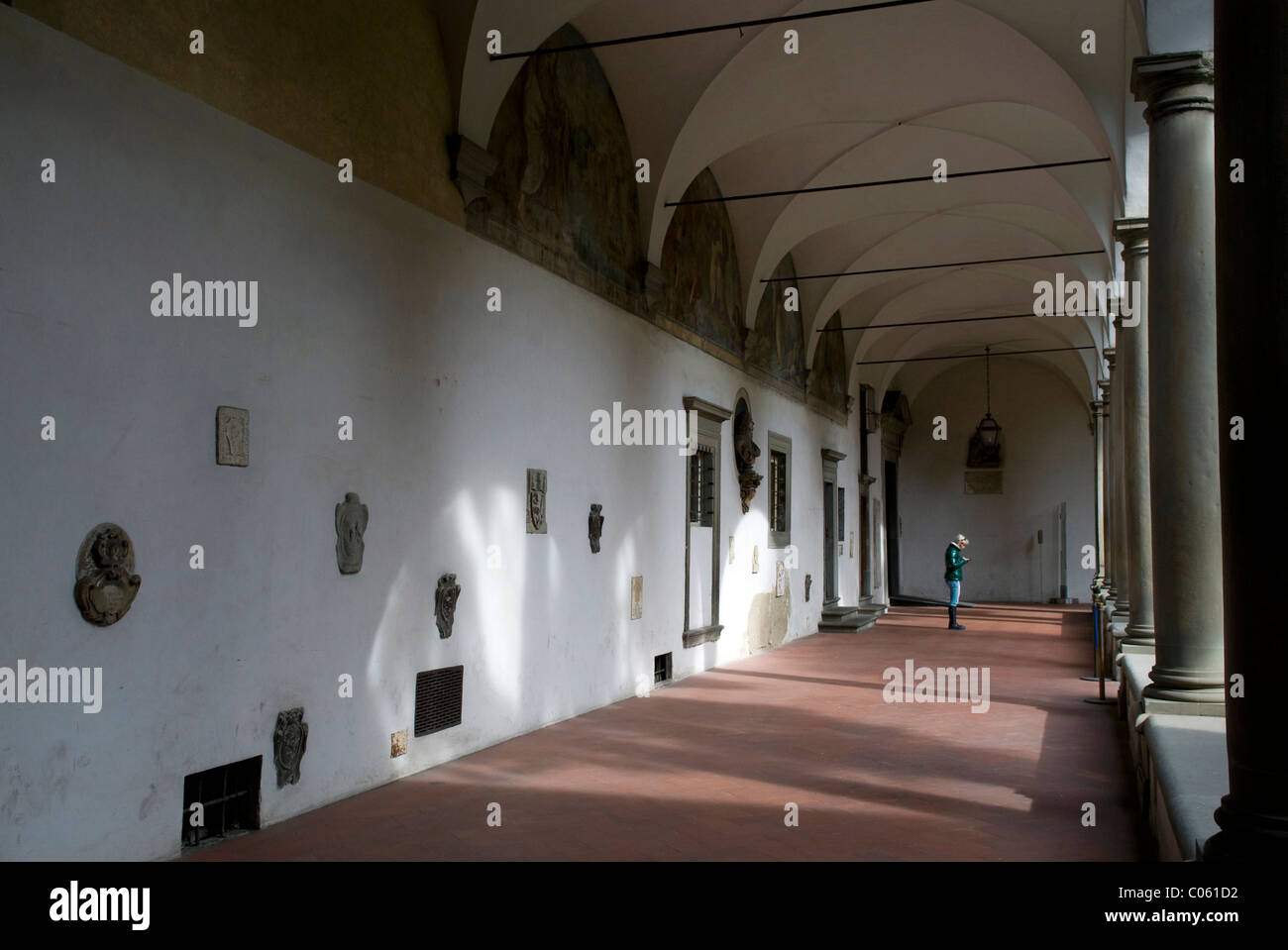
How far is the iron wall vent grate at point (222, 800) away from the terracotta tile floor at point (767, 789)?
0.13 m

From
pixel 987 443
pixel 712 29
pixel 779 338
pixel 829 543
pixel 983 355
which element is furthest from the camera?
pixel 987 443

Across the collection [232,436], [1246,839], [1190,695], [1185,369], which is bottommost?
[1190,695]

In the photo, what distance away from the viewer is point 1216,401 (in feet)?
18.1

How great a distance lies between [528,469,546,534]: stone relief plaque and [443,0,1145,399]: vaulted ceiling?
2.68 metres

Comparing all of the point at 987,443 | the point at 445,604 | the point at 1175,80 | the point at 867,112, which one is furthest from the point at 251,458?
the point at 987,443

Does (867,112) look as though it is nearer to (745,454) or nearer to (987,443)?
(745,454)

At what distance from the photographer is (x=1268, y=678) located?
275 centimetres

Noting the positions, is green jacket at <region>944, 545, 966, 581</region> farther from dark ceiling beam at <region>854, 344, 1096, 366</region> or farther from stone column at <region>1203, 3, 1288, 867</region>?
stone column at <region>1203, 3, 1288, 867</region>

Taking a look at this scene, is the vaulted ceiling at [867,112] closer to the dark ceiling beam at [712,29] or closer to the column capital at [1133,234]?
the dark ceiling beam at [712,29]

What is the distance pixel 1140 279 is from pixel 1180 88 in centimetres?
297

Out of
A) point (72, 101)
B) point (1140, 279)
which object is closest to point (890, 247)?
point (1140, 279)

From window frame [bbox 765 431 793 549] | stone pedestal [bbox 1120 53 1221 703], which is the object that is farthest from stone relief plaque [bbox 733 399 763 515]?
stone pedestal [bbox 1120 53 1221 703]

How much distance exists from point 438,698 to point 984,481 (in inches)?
955
